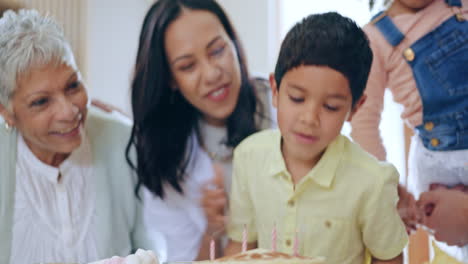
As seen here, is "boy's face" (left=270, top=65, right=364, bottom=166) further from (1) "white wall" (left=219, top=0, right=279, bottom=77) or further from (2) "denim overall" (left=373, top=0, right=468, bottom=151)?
(1) "white wall" (left=219, top=0, right=279, bottom=77)

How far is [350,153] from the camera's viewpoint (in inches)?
24.2

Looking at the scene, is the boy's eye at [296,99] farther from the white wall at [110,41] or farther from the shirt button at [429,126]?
the white wall at [110,41]

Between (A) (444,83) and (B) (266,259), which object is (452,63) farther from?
(B) (266,259)

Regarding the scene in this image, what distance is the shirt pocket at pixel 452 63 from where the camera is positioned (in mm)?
626

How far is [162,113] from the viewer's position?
0.87 m

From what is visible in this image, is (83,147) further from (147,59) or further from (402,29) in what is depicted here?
(402,29)

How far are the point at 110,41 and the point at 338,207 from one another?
2.16 feet

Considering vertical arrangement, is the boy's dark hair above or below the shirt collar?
above

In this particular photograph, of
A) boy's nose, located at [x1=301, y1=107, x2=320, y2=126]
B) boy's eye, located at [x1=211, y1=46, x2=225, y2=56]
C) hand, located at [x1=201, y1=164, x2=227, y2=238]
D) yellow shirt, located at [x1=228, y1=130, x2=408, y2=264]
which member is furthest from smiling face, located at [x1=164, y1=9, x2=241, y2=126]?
boy's nose, located at [x1=301, y1=107, x2=320, y2=126]

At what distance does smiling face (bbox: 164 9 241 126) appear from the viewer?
2.67 feet

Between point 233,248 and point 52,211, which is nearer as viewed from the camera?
point 233,248

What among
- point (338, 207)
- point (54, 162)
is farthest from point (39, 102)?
point (338, 207)

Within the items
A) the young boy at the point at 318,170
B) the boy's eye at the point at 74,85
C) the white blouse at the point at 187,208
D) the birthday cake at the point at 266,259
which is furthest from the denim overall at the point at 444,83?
the boy's eye at the point at 74,85

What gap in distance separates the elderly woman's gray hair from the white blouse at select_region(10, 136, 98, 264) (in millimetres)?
138
